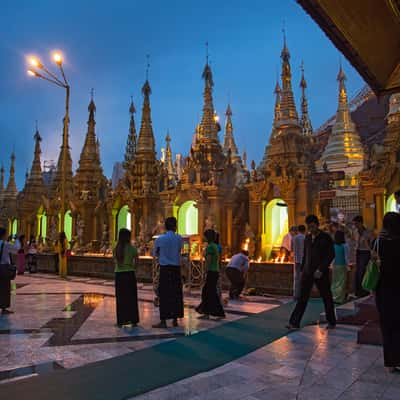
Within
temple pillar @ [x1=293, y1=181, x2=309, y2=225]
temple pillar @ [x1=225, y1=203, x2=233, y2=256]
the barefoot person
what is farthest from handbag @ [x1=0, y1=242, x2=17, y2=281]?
temple pillar @ [x1=225, y1=203, x2=233, y2=256]

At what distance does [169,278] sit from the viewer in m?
6.84

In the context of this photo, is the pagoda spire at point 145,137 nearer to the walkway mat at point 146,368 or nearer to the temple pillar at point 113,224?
the temple pillar at point 113,224

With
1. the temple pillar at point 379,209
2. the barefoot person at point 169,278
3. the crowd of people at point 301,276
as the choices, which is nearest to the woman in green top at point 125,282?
the crowd of people at point 301,276

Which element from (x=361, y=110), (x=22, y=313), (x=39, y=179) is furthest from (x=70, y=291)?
(x=361, y=110)

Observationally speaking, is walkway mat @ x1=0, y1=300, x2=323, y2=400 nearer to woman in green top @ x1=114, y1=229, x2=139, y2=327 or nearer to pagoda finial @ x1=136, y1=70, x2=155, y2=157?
woman in green top @ x1=114, y1=229, x2=139, y2=327

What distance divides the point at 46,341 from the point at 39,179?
87.0 ft

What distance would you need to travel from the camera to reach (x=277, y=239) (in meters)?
15.2

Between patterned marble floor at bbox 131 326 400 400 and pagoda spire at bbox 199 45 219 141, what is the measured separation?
1359cm

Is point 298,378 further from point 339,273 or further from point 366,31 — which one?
point 339,273

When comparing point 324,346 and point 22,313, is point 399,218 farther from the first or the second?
point 22,313

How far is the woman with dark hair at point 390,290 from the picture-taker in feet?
13.8

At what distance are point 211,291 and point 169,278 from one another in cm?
100

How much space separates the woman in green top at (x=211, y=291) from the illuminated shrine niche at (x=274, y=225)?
24.5ft

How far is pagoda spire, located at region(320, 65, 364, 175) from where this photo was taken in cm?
2223
